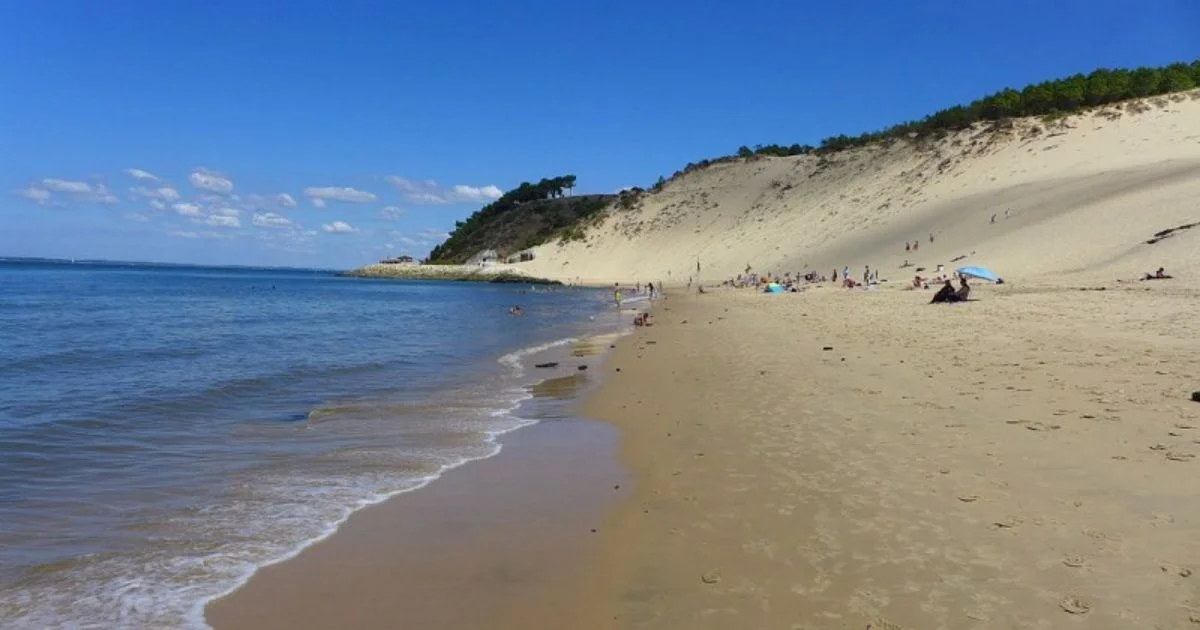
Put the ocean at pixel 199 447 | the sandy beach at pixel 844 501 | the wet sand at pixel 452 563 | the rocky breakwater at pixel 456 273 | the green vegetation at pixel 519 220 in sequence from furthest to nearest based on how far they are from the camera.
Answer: the green vegetation at pixel 519 220 → the rocky breakwater at pixel 456 273 → the ocean at pixel 199 447 → the wet sand at pixel 452 563 → the sandy beach at pixel 844 501

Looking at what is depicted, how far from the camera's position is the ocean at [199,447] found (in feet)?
17.7

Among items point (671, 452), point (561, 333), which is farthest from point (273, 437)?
point (561, 333)

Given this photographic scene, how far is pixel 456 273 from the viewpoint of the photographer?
115125mm

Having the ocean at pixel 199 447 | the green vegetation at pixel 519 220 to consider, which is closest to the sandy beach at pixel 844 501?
the ocean at pixel 199 447

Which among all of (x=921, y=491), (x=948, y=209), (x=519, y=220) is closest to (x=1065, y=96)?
(x=948, y=209)

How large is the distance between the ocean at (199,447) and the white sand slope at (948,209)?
23.7 metres

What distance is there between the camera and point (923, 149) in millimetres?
71250

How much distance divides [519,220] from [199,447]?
13638cm

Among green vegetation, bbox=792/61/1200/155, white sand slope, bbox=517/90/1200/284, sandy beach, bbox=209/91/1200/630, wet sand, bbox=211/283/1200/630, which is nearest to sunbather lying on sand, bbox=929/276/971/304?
sandy beach, bbox=209/91/1200/630

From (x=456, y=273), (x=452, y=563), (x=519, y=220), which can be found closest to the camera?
(x=452, y=563)

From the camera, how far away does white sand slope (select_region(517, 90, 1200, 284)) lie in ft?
112

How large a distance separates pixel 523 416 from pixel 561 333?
52.9 ft

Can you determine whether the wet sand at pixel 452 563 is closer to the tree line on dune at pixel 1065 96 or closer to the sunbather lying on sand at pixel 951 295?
the sunbather lying on sand at pixel 951 295

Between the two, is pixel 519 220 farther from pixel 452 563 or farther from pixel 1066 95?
pixel 452 563
